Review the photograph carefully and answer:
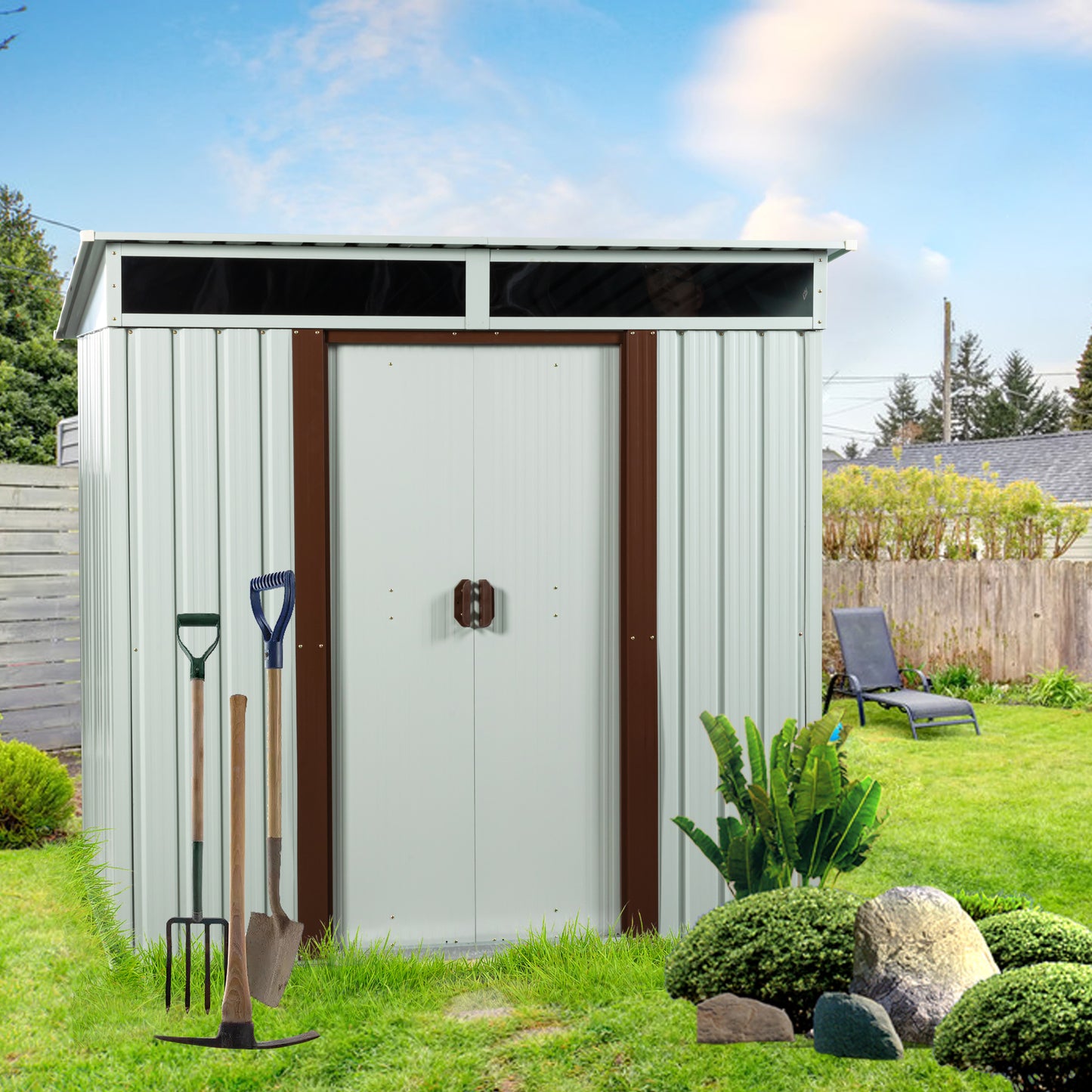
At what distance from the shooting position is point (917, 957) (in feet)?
10.3

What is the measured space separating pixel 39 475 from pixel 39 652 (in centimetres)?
115

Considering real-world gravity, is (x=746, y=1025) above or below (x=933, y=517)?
below

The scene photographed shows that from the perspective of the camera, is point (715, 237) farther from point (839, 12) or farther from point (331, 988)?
point (839, 12)

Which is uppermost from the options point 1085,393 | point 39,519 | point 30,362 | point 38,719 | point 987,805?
point 1085,393

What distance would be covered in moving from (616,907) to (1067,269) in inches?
1637

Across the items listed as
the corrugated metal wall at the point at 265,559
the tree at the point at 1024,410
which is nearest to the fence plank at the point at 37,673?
the corrugated metal wall at the point at 265,559

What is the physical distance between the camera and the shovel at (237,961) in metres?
2.99

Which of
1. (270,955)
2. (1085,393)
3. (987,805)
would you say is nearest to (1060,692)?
(987,805)

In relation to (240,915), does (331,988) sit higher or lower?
lower

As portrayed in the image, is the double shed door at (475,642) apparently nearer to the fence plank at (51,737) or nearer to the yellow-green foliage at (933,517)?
the fence plank at (51,737)

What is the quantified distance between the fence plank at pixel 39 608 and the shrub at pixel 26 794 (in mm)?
1465

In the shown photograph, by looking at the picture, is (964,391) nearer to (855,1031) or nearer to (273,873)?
(855,1031)

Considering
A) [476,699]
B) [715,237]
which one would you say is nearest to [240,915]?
[476,699]

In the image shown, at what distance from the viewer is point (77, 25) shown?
21438 mm
